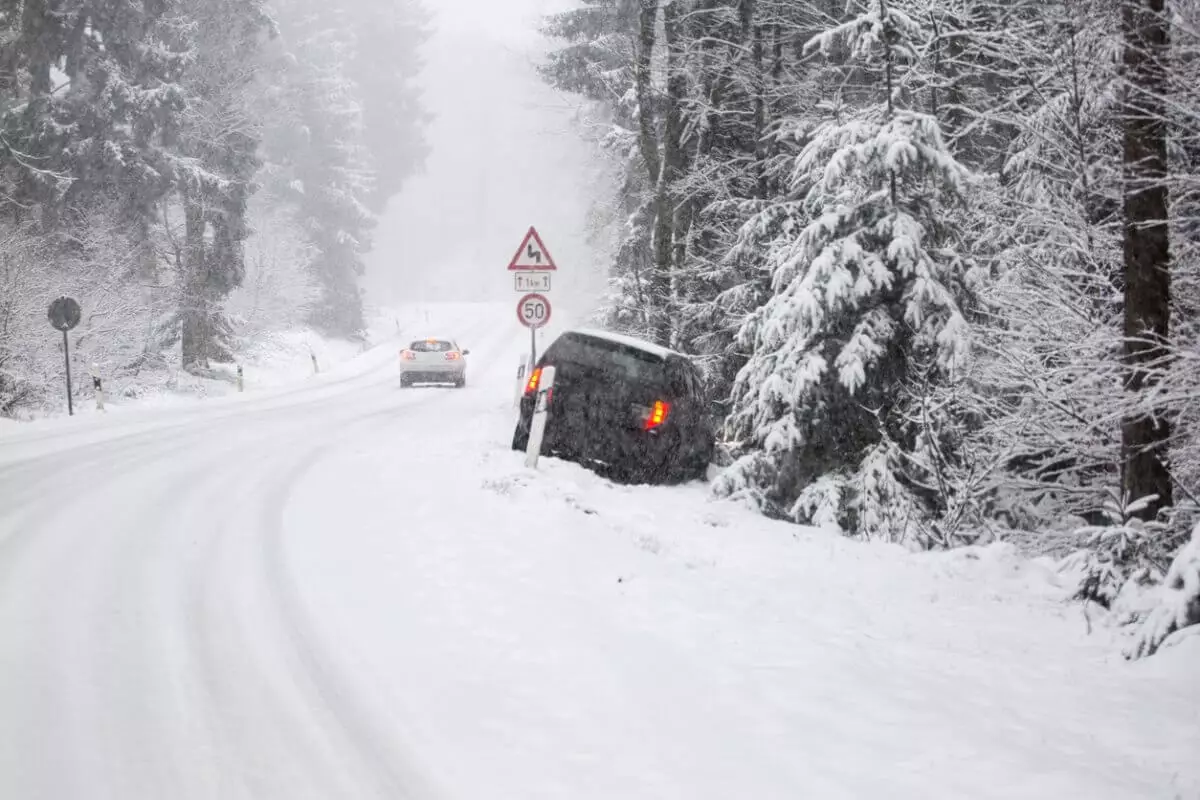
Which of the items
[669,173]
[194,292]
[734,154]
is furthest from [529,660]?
[194,292]

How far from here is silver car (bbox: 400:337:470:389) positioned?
2727 cm

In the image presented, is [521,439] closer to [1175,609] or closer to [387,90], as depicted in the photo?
[1175,609]

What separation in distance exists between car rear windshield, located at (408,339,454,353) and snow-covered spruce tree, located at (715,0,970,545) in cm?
1845

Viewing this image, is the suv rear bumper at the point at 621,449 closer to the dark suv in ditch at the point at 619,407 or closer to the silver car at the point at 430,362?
the dark suv in ditch at the point at 619,407

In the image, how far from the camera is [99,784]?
338cm

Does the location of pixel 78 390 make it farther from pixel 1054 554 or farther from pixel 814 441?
pixel 1054 554

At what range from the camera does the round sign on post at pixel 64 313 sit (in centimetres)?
1686

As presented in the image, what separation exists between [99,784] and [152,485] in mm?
6502

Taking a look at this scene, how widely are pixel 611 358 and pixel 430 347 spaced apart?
17.7 metres

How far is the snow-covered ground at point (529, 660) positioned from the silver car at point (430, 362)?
723 inches

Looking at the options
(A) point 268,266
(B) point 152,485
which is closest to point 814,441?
(B) point 152,485

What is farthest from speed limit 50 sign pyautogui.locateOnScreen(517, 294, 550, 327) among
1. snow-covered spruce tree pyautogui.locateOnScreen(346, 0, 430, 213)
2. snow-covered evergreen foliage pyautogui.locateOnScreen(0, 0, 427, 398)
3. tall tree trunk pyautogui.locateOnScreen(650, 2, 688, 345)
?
snow-covered spruce tree pyautogui.locateOnScreen(346, 0, 430, 213)

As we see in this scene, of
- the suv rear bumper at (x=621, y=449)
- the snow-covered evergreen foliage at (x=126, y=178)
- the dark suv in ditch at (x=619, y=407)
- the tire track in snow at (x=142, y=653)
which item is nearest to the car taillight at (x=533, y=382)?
the dark suv in ditch at (x=619, y=407)

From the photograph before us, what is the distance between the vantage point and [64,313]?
55.7ft
